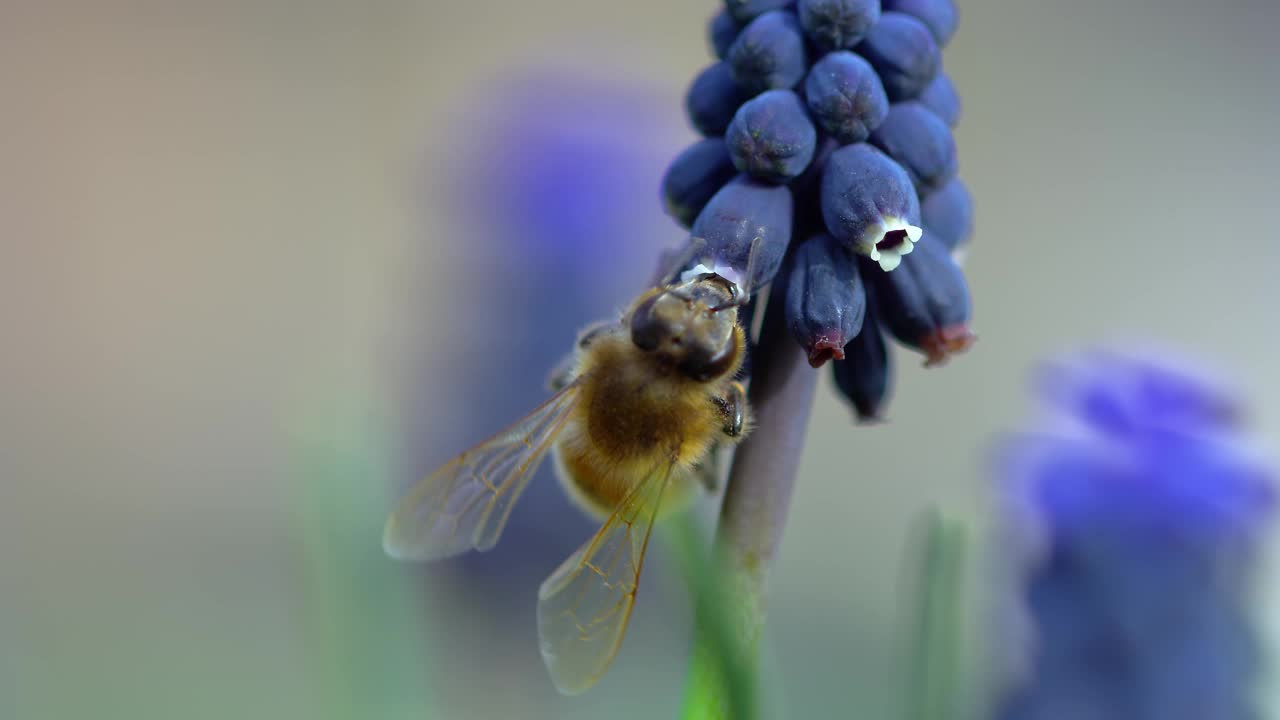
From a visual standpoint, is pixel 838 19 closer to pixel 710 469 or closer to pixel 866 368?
pixel 866 368

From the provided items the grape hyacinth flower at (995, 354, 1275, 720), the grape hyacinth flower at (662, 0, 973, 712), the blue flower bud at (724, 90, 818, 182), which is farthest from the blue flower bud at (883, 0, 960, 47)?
the grape hyacinth flower at (995, 354, 1275, 720)

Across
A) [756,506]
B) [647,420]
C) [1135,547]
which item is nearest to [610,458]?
[647,420]

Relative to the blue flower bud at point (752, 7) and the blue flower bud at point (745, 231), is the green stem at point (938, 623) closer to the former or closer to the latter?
the blue flower bud at point (745, 231)

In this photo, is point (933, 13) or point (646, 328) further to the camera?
point (646, 328)

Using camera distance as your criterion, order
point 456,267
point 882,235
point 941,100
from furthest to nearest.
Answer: point 456,267
point 941,100
point 882,235

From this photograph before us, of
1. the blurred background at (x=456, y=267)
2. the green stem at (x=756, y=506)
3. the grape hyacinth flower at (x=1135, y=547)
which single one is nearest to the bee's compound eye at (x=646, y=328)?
the green stem at (x=756, y=506)

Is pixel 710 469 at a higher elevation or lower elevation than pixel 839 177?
lower
